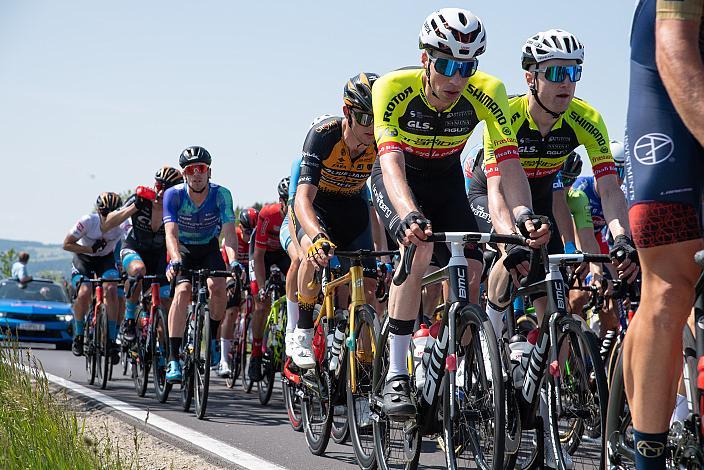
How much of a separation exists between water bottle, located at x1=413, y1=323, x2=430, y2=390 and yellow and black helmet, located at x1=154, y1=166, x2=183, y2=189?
628cm

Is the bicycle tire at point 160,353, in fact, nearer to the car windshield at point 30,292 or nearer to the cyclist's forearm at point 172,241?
the cyclist's forearm at point 172,241

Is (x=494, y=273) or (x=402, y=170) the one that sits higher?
(x=402, y=170)

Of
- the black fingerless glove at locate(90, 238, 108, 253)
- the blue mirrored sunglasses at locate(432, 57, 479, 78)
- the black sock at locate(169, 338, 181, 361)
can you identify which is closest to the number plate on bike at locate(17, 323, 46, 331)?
the black fingerless glove at locate(90, 238, 108, 253)

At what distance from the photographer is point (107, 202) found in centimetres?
1375

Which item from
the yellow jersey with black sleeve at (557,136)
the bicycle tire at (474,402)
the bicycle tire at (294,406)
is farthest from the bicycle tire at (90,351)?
the bicycle tire at (474,402)

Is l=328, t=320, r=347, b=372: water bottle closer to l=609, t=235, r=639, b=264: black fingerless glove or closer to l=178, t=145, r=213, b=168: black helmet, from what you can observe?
l=609, t=235, r=639, b=264: black fingerless glove

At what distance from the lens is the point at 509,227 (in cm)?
591

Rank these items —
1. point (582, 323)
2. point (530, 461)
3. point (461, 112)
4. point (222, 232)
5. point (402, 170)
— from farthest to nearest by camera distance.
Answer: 1. point (222, 232)
2. point (461, 112)
3. point (402, 170)
4. point (530, 461)
5. point (582, 323)

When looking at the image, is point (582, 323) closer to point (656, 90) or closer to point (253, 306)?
point (656, 90)

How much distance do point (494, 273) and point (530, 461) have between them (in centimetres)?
133

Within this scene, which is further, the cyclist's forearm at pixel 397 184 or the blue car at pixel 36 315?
the blue car at pixel 36 315

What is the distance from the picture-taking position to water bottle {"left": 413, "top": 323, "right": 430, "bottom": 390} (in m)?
5.57

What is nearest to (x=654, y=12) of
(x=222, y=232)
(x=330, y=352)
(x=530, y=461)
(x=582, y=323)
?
(x=582, y=323)

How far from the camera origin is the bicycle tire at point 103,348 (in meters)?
11.9
